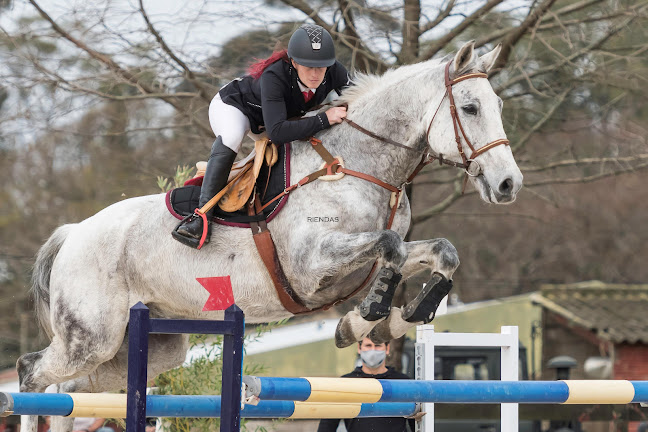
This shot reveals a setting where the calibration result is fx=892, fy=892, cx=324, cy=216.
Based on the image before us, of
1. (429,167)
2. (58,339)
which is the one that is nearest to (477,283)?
(429,167)

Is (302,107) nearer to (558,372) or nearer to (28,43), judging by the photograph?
(28,43)

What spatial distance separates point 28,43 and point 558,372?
5.82 metres

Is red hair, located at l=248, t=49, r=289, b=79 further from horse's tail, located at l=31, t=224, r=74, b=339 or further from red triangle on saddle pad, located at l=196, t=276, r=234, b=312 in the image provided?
horse's tail, located at l=31, t=224, r=74, b=339

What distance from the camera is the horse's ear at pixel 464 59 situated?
4050 mm

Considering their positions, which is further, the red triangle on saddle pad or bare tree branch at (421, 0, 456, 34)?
bare tree branch at (421, 0, 456, 34)

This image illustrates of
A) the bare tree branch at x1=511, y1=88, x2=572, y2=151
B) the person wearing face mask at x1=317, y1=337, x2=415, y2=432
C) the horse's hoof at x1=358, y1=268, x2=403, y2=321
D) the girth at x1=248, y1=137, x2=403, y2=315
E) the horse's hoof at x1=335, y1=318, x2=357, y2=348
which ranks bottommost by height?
the person wearing face mask at x1=317, y1=337, x2=415, y2=432

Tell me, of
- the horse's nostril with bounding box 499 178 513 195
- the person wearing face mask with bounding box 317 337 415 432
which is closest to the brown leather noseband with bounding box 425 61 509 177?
the horse's nostril with bounding box 499 178 513 195

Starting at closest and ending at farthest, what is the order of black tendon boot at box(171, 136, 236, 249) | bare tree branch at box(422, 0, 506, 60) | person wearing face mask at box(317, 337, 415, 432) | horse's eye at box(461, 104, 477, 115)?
horse's eye at box(461, 104, 477, 115) < black tendon boot at box(171, 136, 236, 249) < person wearing face mask at box(317, 337, 415, 432) < bare tree branch at box(422, 0, 506, 60)

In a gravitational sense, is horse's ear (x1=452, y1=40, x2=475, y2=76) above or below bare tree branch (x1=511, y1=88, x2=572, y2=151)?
below

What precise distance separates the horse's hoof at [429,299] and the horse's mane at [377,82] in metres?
1.02

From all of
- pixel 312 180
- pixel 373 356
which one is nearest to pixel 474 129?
pixel 312 180

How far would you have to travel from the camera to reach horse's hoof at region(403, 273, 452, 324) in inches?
155

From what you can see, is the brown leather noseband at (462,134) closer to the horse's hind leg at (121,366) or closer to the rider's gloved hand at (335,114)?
the rider's gloved hand at (335,114)

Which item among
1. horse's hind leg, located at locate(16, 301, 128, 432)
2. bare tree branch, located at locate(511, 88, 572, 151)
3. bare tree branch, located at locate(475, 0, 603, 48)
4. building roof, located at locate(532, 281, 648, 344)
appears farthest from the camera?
building roof, located at locate(532, 281, 648, 344)
